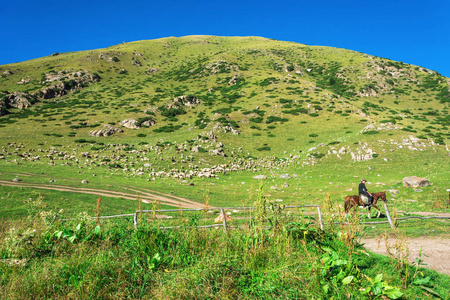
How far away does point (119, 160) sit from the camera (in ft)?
121

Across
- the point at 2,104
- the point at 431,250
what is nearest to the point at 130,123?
the point at 2,104

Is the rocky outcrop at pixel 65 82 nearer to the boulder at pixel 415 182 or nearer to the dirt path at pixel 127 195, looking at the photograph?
the dirt path at pixel 127 195

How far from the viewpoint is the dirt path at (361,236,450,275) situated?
801 cm

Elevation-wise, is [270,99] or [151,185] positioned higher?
[270,99]

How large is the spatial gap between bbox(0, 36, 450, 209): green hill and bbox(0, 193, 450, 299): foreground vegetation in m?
8.17

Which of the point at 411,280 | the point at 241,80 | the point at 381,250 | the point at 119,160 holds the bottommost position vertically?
the point at 381,250

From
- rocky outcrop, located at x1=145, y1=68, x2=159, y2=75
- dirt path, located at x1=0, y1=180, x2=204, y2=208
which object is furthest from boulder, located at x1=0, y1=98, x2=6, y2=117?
rocky outcrop, located at x1=145, y1=68, x2=159, y2=75

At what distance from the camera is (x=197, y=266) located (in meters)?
5.58

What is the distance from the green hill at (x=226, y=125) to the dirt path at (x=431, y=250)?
186 inches

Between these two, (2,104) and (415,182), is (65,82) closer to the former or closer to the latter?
(2,104)

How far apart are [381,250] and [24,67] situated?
148 meters

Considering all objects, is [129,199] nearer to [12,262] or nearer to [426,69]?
[12,262]

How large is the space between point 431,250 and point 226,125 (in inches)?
1759

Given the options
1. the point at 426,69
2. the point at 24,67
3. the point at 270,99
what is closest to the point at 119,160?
the point at 270,99
